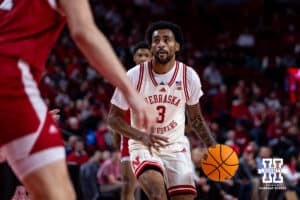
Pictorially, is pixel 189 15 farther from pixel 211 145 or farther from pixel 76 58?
pixel 211 145

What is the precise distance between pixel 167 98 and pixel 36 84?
11.3ft

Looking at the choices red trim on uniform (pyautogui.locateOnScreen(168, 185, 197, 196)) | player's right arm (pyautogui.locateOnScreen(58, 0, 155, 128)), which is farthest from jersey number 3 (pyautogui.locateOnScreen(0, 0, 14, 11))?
red trim on uniform (pyautogui.locateOnScreen(168, 185, 197, 196))

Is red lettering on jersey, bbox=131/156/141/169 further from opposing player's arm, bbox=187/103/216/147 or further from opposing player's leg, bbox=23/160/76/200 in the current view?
opposing player's leg, bbox=23/160/76/200

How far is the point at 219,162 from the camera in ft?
22.6

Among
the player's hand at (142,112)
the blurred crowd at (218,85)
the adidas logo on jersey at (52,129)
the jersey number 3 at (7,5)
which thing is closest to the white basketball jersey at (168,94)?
the blurred crowd at (218,85)

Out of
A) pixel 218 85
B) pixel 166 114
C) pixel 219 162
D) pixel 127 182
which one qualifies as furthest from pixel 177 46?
pixel 218 85

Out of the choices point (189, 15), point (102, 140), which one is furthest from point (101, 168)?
point (189, 15)

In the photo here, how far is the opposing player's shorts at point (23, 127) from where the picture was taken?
127 inches

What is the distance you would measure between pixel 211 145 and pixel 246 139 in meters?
9.38

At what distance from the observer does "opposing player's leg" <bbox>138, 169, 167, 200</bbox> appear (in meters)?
6.22

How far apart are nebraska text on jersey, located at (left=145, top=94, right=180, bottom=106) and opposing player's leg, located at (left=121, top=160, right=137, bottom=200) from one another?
3.75 feet

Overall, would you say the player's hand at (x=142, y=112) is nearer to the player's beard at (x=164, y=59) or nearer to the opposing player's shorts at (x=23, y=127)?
the opposing player's shorts at (x=23, y=127)

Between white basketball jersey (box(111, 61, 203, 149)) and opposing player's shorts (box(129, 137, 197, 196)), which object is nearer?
opposing player's shorts (box(129, 137, 197, 196))

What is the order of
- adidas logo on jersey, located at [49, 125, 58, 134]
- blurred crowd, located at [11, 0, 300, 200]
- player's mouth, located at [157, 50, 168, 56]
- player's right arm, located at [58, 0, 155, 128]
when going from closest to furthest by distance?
player's right arm, located at [58, 0, 155, 128] → adidas logo on jersey, located at [49, 125, 58, 134] → player's mouth, located at [157, 50, 168, 56] → blurred crowd, located at [11, 0, 300, 200]
